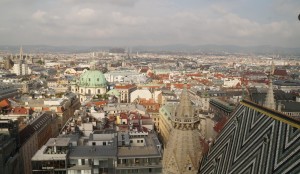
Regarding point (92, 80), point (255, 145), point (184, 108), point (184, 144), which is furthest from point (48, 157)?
point (92, 80)

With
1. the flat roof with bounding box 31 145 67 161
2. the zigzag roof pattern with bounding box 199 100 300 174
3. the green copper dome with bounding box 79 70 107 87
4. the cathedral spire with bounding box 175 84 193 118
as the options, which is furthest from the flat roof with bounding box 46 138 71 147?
the green copper dome with bounding box 79 70 107 87

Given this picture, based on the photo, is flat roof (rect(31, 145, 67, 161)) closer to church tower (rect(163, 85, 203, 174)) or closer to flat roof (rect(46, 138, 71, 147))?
flat roof (rect(46, 138, 71, 147))

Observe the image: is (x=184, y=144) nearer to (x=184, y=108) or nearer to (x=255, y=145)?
(x=184, y=108)

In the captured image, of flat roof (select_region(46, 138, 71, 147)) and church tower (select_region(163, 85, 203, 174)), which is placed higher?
church tower (select_region(163, 85, 203, 174))

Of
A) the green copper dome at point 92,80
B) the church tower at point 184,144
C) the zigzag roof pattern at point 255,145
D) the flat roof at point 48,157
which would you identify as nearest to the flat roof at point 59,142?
the flat roof at point 48,157

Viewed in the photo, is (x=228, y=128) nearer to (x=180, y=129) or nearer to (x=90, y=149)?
(x=180, y=129)

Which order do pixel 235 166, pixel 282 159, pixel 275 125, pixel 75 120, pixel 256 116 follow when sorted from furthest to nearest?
pixel 75 120 < pixel 256 116 < pixel 235 166 < pixel 275 125 < pixel 282 159

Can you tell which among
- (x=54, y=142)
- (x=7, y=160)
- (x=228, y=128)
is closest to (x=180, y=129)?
(x=228, y=128)

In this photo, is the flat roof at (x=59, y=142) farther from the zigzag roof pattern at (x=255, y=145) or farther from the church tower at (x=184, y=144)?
the zigzag roof pattern at (x=255, y=145)
